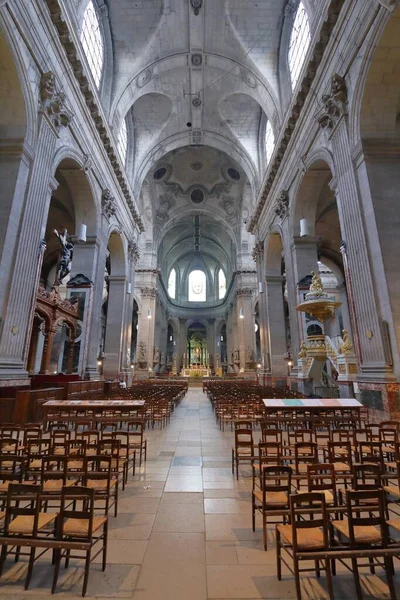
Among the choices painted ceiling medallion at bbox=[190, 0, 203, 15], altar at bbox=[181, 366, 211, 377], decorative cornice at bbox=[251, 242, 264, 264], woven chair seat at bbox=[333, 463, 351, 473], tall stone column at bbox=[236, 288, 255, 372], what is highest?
painted ceiling medallion at bbox=[190, 0, 203, 15]

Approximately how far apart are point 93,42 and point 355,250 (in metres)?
16.5

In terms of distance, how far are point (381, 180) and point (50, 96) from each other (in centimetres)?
1052

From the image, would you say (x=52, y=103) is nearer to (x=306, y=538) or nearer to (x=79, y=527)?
(x=79, y=527)

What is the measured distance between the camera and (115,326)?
20.4 metres

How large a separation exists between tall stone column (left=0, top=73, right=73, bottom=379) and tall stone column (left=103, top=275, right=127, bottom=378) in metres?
11.0

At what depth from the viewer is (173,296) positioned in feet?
164

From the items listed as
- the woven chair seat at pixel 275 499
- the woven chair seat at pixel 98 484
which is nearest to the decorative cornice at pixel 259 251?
the woven chair seat at pixel 275 499

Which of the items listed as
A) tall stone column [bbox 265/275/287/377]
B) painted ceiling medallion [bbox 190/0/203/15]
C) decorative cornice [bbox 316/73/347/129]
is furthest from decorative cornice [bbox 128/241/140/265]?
decorative cornice [bbox 316/73/347/129]

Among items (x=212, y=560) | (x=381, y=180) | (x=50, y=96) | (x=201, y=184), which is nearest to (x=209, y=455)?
(x=212, y=560)

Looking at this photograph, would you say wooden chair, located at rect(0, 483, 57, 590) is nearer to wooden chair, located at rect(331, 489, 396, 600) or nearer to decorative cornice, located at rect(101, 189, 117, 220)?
wooden chair, located at rect(331, 489, 396, 600)

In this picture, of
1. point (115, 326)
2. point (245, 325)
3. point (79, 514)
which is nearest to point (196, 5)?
point (115, 326)

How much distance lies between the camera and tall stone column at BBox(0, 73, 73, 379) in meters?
8.14

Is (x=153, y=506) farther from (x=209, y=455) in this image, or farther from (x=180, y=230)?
(x=180, y=230)

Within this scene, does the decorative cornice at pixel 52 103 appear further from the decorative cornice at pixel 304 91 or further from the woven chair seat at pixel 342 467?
the woven chair seat at pixel 342 467
